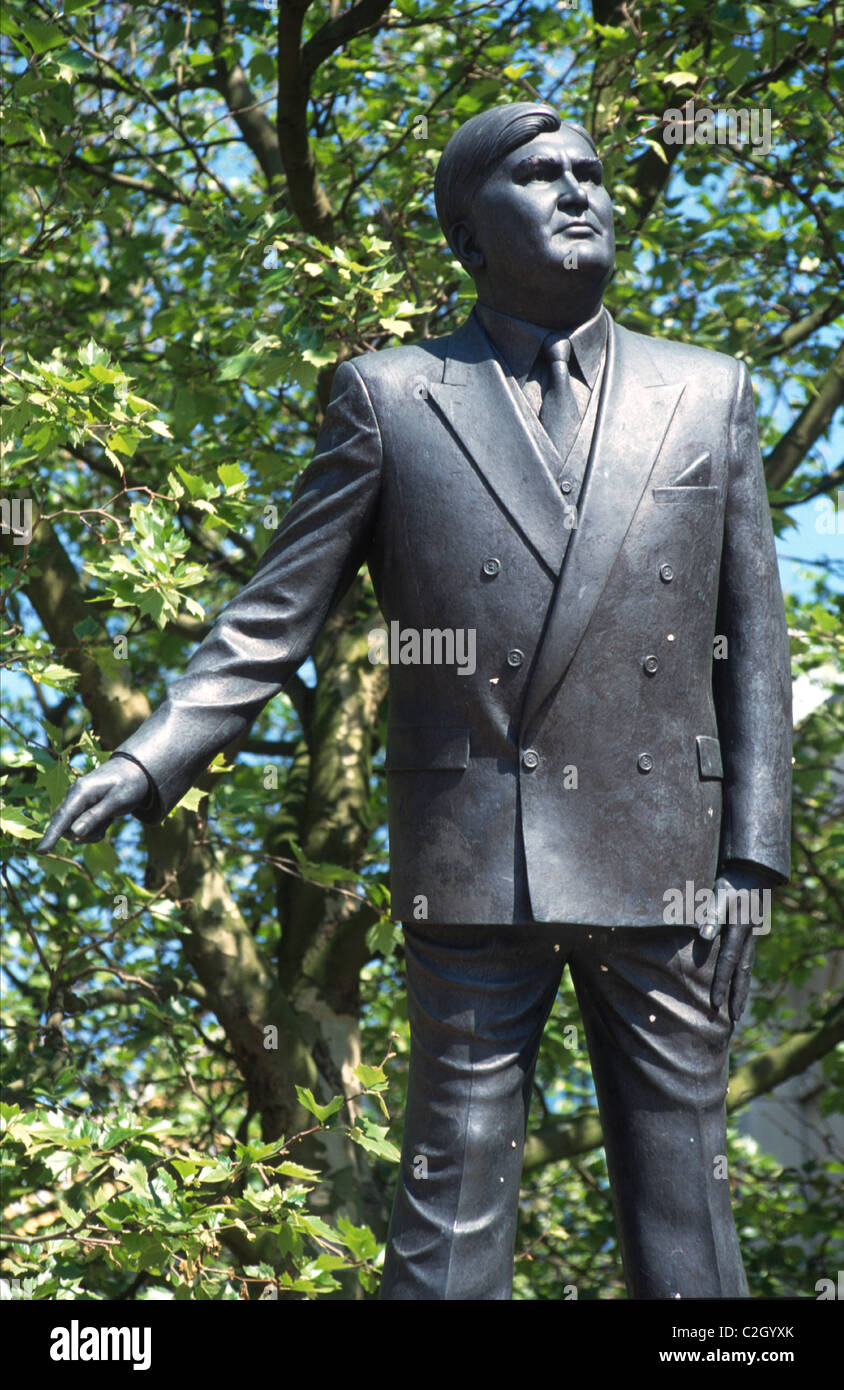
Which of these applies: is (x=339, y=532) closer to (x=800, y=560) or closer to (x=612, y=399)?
(x=612, y=399)

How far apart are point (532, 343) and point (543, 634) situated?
1.95ft

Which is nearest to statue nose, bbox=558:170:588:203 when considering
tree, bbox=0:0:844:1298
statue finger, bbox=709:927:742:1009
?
statue finger, bbox=709:927:742:1009

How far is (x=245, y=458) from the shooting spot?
7.09 meters

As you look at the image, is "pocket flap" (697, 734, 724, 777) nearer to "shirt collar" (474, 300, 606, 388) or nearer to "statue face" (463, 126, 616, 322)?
"shirt collar" (474, 300, 606, 388)

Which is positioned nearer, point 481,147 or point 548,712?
point 548,712

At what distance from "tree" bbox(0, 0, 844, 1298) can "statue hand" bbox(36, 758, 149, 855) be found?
1743 mm

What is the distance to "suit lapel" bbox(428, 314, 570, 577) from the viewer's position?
3.27 meters

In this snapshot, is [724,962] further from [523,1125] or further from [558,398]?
[558,398]

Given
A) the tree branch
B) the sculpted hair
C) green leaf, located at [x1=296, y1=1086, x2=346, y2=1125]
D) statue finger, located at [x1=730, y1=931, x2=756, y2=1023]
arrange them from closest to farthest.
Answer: statue finger, located at [x1=730, y1=931, x2=756, y2=1023] → the sculpted hair → green leaf, located at [x1=296, y1=1086, x2=346, y2=1125] → the tree branch

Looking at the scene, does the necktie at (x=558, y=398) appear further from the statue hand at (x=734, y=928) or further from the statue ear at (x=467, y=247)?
the statue hand at (x=734, y=928)

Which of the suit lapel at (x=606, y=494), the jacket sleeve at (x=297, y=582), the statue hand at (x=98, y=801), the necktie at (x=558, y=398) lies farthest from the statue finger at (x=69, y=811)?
the necktie at (x=558, y=398)

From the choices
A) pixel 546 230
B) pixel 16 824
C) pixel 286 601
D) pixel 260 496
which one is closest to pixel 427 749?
pixel 286 601

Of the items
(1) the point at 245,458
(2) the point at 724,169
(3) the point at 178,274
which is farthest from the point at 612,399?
(2) the point at 724,169

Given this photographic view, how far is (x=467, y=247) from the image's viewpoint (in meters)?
3.52
